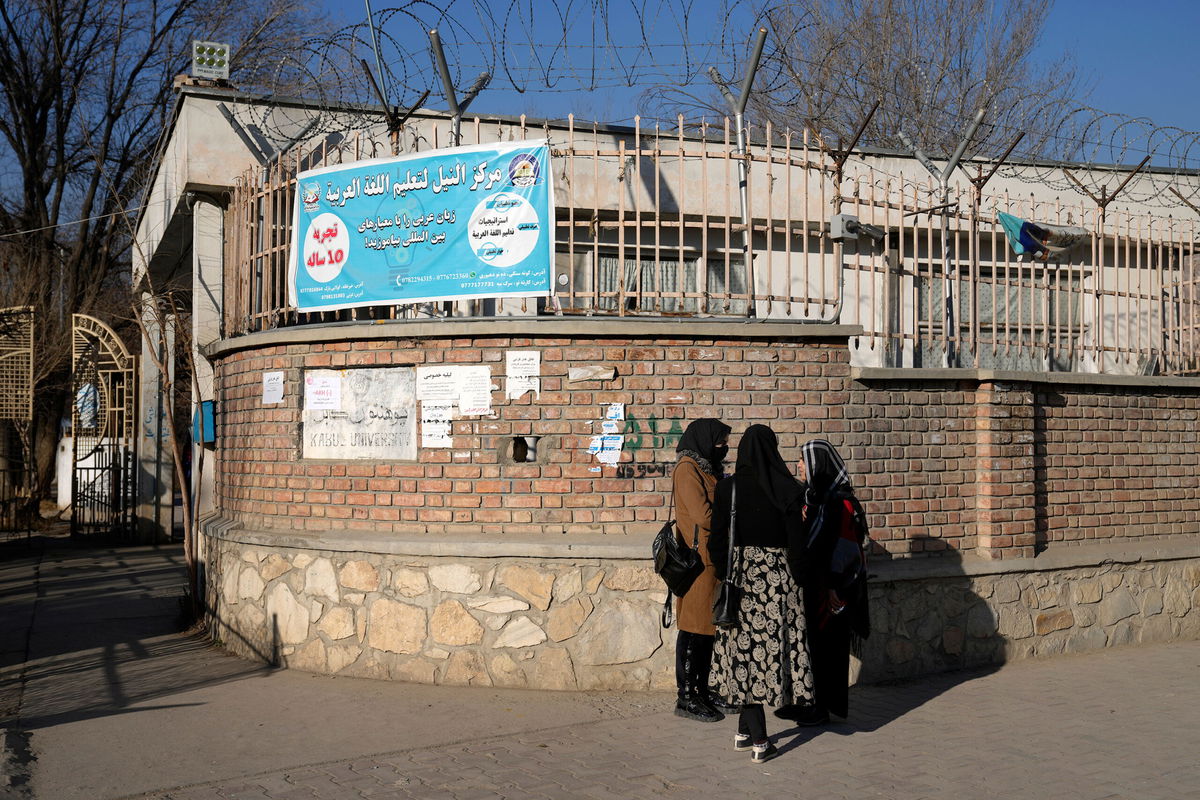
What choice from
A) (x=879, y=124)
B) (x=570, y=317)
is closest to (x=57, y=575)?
(x=570, y=317)

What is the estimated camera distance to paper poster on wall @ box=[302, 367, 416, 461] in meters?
7.61

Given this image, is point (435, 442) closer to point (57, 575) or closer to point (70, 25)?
point (57, 575)

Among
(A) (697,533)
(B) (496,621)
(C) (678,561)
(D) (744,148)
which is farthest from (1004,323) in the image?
(B) (496,621)

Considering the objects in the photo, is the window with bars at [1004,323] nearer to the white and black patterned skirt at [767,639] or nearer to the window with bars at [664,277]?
the window with bars at [664,277]

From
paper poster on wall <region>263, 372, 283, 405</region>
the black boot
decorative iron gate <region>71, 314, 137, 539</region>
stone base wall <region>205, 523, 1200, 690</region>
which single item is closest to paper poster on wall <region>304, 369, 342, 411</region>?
paper poster on wall <region>263, 372, 283, 405</region>

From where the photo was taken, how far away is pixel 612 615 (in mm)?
7129

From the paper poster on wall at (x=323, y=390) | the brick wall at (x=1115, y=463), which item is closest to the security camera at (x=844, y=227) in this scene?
the brick wall at (x=1115, y=463)

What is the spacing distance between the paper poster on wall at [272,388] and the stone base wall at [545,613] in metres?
0.97

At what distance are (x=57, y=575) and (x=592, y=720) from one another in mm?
9072

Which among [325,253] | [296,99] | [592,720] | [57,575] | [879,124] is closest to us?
[592,720]

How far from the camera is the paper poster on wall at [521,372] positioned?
7359 mm

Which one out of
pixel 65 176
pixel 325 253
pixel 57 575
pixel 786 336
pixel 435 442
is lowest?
pixel 57 575

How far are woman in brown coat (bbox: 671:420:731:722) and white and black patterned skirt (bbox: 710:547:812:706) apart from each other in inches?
12.3

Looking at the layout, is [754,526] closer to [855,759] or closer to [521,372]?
[855,759]
